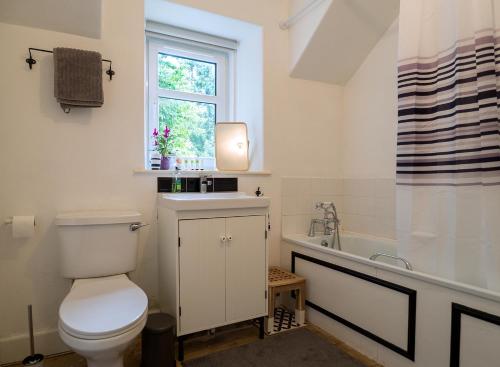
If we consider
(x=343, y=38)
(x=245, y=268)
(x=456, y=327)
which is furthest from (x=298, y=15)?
(x=456, y=327)

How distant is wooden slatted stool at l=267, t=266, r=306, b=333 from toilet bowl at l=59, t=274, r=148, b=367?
90 cm

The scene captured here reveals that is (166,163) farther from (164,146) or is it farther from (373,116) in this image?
(373,116)

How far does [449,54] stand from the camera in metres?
1.59

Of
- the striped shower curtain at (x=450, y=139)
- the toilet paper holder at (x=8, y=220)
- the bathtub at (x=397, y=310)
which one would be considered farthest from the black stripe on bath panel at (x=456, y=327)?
the toilet paper holder at (x=8, y=220)

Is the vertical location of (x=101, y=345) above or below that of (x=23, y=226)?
below

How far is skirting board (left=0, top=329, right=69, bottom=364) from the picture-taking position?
1.70 metres

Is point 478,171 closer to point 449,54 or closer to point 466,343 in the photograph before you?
point 449,54

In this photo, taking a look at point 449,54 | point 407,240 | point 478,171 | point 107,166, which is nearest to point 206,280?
point 107,166

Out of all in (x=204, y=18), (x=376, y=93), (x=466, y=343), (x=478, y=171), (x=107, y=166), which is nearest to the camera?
(x=466, y=343)

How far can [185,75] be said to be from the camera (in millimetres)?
2594

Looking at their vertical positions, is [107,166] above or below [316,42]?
below

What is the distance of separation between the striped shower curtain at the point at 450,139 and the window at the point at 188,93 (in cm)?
149

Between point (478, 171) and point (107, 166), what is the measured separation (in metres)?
2.05

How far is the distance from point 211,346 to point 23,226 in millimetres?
1266
